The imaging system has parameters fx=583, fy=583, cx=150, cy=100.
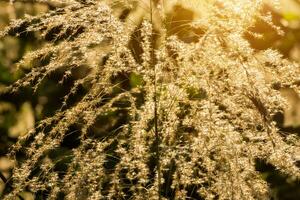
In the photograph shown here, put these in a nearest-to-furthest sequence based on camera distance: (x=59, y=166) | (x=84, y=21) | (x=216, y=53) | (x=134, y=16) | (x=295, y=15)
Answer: (x=216, y=53)
(x=84, y=21)
(x=295, y=15)
(x=134, y=16)
(x=59, y=166)

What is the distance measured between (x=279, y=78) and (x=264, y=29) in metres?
2.04

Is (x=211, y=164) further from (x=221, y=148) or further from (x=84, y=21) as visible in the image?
(x=84, y=21)

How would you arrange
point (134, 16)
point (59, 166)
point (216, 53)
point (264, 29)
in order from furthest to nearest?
1. point (59, 166)
2. point (264, 29)
3. point (134, 16)
4. point (216, 53)

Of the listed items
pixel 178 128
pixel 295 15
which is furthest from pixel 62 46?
pixel 295 15

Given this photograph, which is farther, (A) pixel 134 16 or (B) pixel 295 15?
(A) pixel 134 16

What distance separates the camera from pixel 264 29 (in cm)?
392

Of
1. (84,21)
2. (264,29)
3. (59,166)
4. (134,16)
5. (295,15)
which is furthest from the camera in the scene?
(59,166)

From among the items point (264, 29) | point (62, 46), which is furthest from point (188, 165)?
point (264, 29)

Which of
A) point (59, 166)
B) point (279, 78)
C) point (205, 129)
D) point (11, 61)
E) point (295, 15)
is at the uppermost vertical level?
point (295, 15)

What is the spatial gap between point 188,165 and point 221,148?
17 cm

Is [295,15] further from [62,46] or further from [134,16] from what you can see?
[62,46]

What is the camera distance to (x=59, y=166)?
14.3 ft

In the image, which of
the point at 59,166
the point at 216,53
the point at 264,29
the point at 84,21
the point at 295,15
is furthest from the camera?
the point at 59,166

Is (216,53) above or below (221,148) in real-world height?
above
